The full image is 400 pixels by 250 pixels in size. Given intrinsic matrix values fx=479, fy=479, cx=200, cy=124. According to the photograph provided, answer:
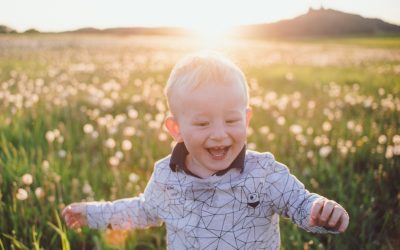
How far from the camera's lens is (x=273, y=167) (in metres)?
2.11

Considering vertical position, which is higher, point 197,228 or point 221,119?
point 221,119

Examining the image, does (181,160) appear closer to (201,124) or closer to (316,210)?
(201,124)

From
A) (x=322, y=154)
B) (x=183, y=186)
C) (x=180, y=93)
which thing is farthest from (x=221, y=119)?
(x=322, y=154)

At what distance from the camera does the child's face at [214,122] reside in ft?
6.51

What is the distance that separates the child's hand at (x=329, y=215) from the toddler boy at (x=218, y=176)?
0.11 meters

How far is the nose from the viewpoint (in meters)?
1.98

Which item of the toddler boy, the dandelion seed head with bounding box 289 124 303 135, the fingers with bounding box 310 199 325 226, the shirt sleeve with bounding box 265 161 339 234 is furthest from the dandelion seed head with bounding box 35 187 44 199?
the dandelion seed head with bounding box 289 124 303 135

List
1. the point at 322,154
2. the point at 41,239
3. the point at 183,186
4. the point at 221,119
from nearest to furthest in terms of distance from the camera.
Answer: the point at 221,119, the point at 183,186, the point at 41,239, the point at 322,154

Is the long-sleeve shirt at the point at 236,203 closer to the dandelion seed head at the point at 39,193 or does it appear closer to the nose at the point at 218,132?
the nose at the point at 218,132

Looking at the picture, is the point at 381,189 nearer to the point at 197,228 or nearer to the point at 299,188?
the point at 299,188

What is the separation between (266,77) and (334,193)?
6979 mm

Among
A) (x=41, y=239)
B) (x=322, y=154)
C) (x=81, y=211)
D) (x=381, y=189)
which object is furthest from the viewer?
(x=322, y=154)

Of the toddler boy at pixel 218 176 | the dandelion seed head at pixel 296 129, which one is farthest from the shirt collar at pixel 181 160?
the dandelion seed head at pixel 296 129

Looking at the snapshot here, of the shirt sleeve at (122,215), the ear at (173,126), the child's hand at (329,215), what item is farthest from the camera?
the shirt sleeve at (122,215)
